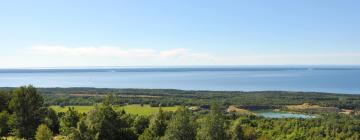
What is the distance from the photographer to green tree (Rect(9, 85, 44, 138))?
41.7 meters

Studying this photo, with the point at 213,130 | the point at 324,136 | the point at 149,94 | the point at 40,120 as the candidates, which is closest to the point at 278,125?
the point at 324,136

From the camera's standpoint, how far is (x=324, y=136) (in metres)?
78.4

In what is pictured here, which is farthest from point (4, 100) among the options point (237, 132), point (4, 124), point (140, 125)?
point (237, 132)

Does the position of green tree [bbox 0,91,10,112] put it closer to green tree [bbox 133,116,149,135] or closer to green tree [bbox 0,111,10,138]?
green tree [bbox 0,111,10,138]

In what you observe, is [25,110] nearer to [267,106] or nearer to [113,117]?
[113,117]

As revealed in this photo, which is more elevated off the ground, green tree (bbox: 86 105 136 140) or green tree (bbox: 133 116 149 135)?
green tree (bbox: 86 105 136 140)

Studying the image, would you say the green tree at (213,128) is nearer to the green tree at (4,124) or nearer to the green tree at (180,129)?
the green tree at (180,129)

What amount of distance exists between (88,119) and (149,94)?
13753 cm

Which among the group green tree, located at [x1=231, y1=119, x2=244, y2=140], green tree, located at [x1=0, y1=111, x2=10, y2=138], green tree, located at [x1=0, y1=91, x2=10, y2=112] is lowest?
green tree, located at [x1=231, y1=119, x2=244, y2=140]

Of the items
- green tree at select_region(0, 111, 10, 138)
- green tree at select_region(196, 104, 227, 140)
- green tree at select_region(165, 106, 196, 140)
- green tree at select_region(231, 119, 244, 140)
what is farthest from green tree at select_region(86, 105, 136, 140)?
green tree at select_region(231, 119, 244, 140)

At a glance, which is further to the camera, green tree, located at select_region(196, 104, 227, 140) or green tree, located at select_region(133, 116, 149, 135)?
green tree, located at select_region(133, 116, 149, 135)

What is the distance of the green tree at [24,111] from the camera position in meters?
41.7

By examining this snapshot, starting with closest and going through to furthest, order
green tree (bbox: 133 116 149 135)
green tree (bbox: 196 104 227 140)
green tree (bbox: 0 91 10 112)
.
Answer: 1. green tree (bbox: 196 104 227 140)
2. green tree (bbox: 133 116 149 135)
3. green tree (bbox: 0 91 10 112)

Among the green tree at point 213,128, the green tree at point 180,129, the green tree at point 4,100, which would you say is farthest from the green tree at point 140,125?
the green tree at point 4,100
